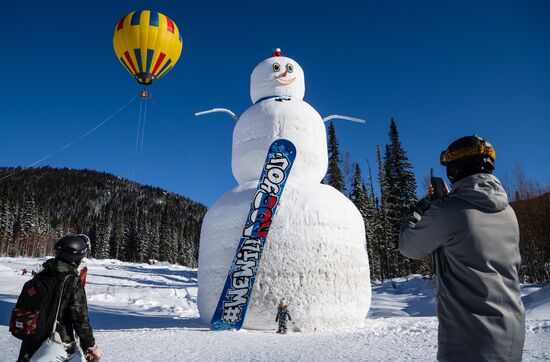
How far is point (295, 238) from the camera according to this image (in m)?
8.82

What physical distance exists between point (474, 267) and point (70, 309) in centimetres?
288

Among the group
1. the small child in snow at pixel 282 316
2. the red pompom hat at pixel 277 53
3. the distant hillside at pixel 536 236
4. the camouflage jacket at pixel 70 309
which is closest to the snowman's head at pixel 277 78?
the red pompom hat at pixel 277 53

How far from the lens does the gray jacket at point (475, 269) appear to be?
5.81 ft

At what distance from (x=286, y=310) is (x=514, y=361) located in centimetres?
691

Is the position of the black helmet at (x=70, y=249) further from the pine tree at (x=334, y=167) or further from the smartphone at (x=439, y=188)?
the pine tree at (x=334, y=167)

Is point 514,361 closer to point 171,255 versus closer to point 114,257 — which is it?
point 171,255

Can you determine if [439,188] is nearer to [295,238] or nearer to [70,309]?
[70,309]

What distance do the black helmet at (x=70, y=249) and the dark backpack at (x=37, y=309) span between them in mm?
192

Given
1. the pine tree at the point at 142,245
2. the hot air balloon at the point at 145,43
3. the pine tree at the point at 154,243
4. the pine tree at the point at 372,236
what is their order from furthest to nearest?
the pine tree at the point at 154,243 → the pine tree at the point at 142,245 → the pine tree at the point at 372,236 → the hot air balloon at the point at 145,43

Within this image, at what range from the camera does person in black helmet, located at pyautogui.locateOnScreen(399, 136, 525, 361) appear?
1771 mm

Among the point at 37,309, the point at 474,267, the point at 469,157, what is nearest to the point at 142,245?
the point at 37,309

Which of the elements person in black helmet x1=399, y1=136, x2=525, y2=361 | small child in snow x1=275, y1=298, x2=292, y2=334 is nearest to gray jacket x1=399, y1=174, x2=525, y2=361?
person in black helmet x1=399, y1=136, x2=525, y2=361

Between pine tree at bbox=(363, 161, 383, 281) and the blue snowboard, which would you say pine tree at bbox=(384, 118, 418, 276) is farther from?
the blue snowboard

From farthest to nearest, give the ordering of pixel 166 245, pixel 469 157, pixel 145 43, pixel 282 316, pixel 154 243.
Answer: pixel 154 243 → pixel 166 245 → pixel 145 43 → pixel 282 316 → pixel 469 157
